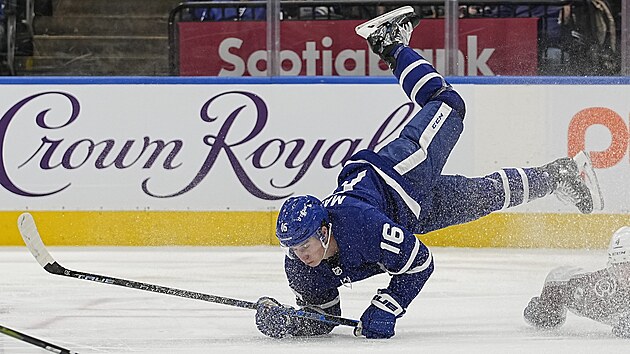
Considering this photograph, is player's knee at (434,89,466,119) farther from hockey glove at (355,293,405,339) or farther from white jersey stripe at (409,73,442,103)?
hockey glove at (355,293,405,339)

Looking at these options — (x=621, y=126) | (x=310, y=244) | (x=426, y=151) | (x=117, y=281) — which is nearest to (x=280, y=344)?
(x=310, y=244)

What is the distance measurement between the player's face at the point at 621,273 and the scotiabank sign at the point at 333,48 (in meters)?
2.85

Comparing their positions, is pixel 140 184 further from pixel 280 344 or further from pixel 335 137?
pixel 280 344

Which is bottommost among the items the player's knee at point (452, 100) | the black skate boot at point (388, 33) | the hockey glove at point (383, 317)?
the hockey glove at point (383, 317)

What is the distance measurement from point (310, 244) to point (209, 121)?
2944mm

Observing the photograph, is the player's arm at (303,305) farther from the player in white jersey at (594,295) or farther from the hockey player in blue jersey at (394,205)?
the player in white jersey at (594,295)

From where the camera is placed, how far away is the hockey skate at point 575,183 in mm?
4137

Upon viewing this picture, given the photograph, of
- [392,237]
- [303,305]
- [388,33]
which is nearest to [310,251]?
[392,237]

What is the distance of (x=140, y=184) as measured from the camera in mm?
6000

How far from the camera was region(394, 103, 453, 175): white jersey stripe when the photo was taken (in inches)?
144

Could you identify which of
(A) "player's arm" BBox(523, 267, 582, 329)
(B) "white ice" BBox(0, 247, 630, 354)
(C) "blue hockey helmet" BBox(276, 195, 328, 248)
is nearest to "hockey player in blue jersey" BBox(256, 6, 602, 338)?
(C) "blue hockey helmet" BBox(276, 195, 328, 248)

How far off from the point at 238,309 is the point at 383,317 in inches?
32.5

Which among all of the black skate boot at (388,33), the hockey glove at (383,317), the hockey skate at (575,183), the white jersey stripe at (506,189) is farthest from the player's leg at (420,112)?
the hockey glove at (383,317)

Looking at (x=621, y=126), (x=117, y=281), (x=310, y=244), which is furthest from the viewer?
(x=621, y=126)
